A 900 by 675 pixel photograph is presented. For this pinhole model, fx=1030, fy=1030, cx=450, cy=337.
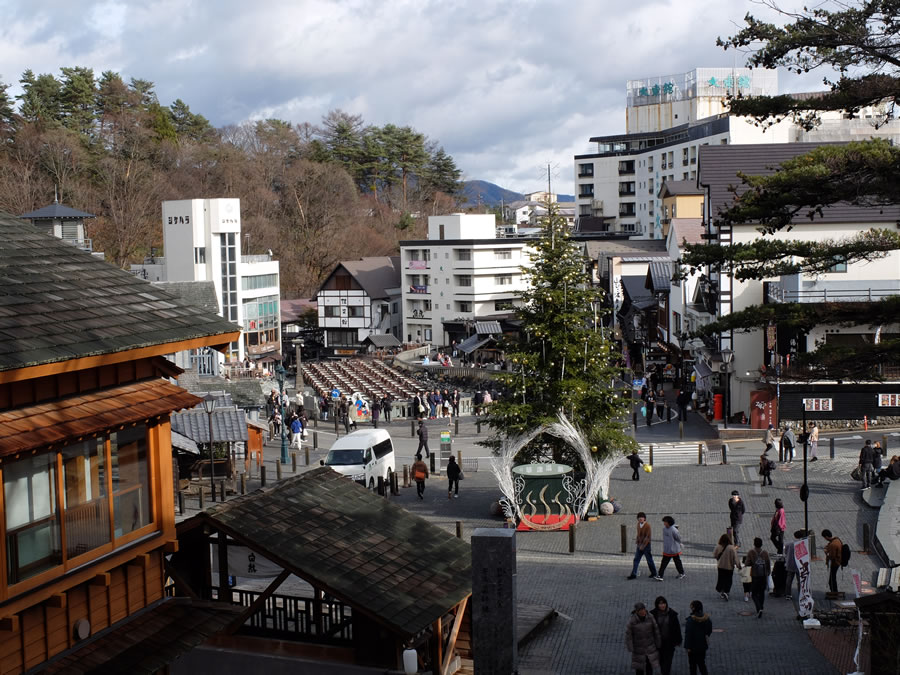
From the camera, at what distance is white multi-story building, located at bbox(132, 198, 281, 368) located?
230 ft

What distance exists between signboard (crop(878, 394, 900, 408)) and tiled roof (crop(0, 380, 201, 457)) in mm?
30610

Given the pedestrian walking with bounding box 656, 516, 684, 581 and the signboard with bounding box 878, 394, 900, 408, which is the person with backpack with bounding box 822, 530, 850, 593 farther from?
the signboard with bounding box 878, 394, 900, 408

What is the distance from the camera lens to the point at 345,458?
2858 centimetres

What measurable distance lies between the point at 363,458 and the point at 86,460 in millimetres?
19293

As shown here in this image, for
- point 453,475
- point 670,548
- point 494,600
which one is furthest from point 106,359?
point 453,475

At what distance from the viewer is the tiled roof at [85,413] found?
8.46 metres

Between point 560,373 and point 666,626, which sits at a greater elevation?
point 560,373

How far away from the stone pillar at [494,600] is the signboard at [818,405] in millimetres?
28066

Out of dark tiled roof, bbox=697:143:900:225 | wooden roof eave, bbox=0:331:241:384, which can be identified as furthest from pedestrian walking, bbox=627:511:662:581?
dark tiled roof, bbox=697:143:900:225

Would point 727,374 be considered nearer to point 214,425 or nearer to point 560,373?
point 560,373

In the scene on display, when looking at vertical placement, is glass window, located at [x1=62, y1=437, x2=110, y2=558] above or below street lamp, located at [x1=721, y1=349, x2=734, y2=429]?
above

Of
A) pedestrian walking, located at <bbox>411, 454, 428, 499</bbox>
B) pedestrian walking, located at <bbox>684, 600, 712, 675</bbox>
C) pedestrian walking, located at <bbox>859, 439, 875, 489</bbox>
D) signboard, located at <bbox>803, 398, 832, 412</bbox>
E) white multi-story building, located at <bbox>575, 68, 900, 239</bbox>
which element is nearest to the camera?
pedestrian walking, located at <bbox>684, 600, 712, 675</bbox>

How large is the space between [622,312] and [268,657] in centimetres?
5913

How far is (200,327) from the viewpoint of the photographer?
10352 mm
